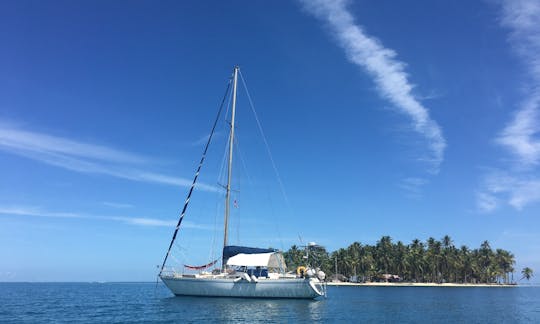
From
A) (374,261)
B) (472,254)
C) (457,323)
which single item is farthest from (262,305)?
(472,254)

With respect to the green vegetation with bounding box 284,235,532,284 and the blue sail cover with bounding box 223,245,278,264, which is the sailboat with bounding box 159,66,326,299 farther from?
the green vegetation with bounding box 284,235,532,284

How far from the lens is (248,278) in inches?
1622

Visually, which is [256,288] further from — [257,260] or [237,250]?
[237,250]

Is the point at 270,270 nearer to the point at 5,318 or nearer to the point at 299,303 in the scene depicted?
the point at 299,303

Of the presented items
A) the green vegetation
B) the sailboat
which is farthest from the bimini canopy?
the green vegetation

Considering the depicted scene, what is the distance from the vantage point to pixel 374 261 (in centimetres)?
11719

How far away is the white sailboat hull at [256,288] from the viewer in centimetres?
4147

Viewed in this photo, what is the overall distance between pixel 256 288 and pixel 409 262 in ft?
273

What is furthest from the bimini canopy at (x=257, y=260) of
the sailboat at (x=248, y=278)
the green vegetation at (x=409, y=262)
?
the green vegetation at (x=409, y=262)

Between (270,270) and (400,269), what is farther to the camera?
(400,269)

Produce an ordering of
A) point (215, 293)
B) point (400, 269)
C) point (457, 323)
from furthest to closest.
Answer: point (400, 269) < point (215, 293) < point (457, 323)

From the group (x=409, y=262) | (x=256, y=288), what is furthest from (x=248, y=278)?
(x=409, y=262)

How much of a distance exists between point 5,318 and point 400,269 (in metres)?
102

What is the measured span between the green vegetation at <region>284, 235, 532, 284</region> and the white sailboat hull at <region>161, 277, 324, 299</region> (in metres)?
69.8
